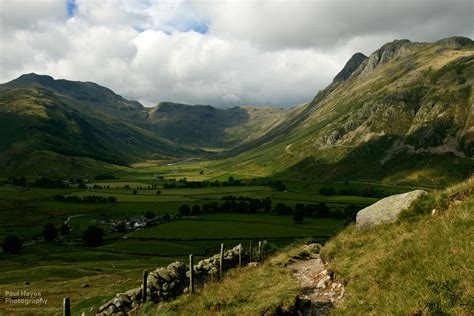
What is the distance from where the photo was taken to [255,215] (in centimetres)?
16362

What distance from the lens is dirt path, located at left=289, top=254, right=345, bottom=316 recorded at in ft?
58.4

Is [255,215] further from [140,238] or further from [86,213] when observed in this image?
[86,213]

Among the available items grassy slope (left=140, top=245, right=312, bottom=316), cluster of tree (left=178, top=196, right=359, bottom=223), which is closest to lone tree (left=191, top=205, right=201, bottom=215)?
cluster of tree (left=178, top=196, right=359, bottom=223)

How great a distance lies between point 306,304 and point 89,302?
27766 millimetres

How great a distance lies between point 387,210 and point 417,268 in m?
13.2

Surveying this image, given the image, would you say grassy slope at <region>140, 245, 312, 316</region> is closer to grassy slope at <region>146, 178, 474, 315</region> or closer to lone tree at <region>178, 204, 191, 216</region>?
grassy slope at <region>146, 178, 474, 315</region>

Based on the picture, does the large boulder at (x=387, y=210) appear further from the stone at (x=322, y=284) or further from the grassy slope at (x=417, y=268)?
the stone at (x=322, y=284)

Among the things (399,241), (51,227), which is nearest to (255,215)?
(51,227)

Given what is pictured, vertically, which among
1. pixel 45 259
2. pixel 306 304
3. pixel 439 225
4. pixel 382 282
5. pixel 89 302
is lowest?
pixel 45 259

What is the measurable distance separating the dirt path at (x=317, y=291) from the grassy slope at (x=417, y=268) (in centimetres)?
91

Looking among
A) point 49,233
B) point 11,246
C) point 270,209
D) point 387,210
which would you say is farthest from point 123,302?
point 270,209

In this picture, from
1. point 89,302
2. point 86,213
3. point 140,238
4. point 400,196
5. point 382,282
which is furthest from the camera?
point 86,213

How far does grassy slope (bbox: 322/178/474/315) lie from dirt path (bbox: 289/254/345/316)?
906mm

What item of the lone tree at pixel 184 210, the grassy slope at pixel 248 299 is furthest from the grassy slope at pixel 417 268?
the lone tree at pixel 184 210
